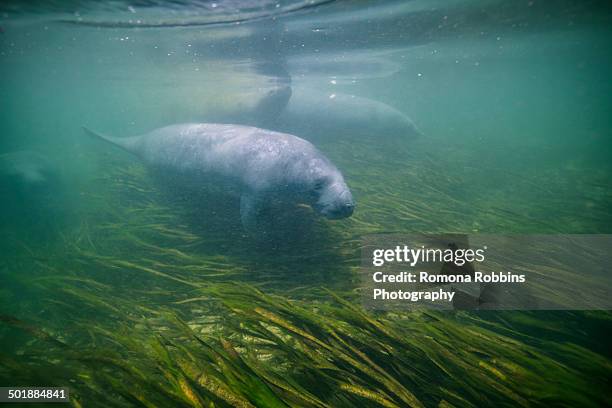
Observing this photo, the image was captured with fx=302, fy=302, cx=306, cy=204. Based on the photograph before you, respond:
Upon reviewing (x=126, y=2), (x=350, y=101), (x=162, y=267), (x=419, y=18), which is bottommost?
(x=162, y=267)

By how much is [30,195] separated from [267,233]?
7061 mm

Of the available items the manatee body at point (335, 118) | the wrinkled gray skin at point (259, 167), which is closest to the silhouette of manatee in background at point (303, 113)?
the manatee body at point (335, 118)

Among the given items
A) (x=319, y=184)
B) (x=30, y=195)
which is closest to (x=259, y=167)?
(x=319, y=184)

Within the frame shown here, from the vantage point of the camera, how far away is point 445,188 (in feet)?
25.3

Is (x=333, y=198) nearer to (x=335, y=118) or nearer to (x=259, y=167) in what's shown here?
(x=259, y=167)

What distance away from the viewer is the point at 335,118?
37.8 feet

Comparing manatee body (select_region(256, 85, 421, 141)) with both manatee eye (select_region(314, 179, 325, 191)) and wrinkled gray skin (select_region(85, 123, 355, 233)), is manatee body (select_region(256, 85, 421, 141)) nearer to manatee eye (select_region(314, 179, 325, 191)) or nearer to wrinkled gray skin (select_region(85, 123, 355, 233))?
→ wrinkled gray skin (select_region(85, 123, 355, 233))

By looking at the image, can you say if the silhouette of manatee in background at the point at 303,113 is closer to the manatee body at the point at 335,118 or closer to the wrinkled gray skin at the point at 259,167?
the manatee body at the point at 335,118

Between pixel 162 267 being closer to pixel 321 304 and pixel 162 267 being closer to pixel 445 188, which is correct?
pixel 321 304

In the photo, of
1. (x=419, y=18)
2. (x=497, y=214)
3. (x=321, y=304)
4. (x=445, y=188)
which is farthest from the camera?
(x=419, y=18)

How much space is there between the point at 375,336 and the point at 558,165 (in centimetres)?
1378

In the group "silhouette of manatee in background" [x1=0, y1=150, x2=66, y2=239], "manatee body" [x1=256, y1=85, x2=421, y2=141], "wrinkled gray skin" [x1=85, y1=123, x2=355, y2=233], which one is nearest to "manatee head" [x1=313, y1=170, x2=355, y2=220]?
"wrinkled gray skin" [x1=85, y1=123, x2=355, y2=233]

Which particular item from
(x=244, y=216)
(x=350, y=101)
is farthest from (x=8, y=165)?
(x=350, y=101)

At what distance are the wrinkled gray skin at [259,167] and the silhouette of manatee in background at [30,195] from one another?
2829 millimetres
